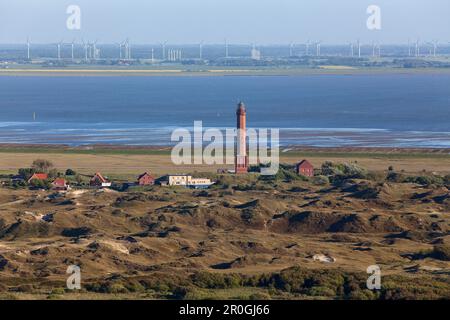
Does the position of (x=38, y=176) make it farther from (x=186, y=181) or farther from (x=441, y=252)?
(x=441, y=252)

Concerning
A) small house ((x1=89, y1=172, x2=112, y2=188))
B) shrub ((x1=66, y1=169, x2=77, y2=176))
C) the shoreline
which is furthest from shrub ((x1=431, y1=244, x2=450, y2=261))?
the shoreline

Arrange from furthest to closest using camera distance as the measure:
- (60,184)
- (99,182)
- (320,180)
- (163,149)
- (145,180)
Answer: (163,149), (320,180), (145,180), (99,182), (60,184)

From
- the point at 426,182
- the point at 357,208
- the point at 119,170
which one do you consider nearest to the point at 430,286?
the point at 357,208

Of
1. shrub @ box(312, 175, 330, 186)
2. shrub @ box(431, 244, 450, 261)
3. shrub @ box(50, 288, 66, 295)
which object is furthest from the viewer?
shrub @ box(312, 175, 330, 186)

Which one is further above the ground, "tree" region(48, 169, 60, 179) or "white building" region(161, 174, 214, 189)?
"tree" region(48, 169, 60, 179)

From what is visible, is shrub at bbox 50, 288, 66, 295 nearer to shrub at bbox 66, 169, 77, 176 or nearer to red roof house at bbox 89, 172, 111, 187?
red roof house at bbox 89, 172, 111, 187

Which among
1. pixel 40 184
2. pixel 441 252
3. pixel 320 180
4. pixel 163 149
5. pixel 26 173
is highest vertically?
pixel 441 252

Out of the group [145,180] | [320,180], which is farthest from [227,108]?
[145,180]
